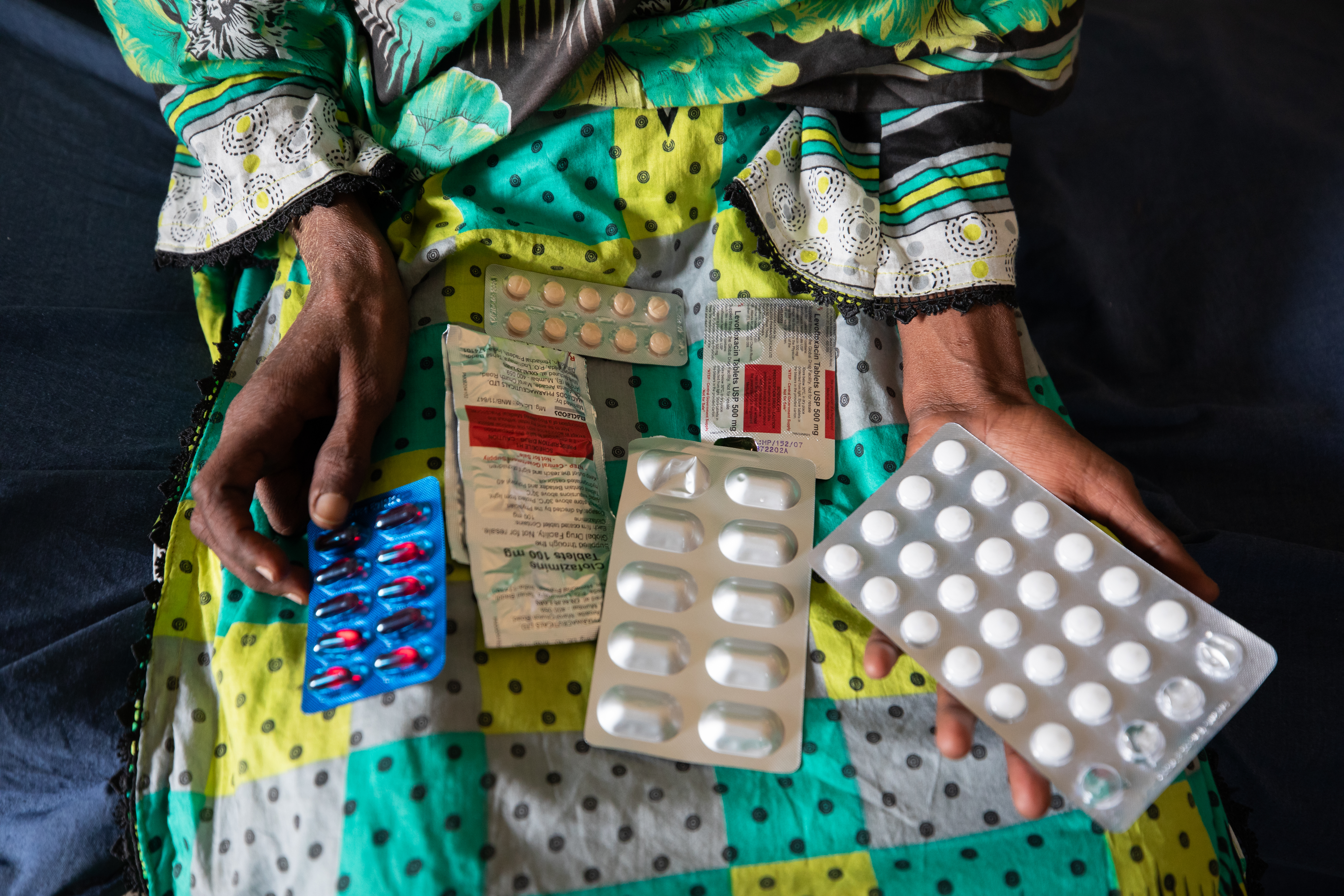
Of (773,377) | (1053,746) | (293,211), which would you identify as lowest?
(1053,746)

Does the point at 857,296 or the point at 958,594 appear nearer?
the point at 958,594

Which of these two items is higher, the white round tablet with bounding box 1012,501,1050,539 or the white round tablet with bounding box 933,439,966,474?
the white round tablet with bounding box 933,439,966,474

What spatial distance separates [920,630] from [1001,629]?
5 cm

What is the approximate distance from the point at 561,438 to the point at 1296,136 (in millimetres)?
817

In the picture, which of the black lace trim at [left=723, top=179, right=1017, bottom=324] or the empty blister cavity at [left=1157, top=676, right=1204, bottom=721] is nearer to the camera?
Answer: the empty blister cavity at [left=1157, top=676, right=1204, bottom=721]

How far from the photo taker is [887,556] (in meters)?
0.53

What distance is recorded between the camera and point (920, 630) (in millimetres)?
500

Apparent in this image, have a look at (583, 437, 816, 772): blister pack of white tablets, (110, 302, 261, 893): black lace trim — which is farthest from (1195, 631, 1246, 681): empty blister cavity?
(110, 302, 261, 893): black lace trim

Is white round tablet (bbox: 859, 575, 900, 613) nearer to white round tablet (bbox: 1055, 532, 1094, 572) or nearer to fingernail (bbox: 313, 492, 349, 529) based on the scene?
white round tablet (bbox: 1055, 532, 1094, 572)

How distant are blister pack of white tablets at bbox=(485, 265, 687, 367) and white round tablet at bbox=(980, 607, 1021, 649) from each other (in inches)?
10.4

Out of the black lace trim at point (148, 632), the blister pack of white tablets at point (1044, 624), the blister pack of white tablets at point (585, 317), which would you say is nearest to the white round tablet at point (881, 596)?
the blister pack of white tablets at point (1044, 624)

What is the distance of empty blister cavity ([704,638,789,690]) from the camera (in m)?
0.49

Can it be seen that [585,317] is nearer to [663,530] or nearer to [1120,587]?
[663,530]

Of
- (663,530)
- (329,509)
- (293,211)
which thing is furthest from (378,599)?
(293,211)
